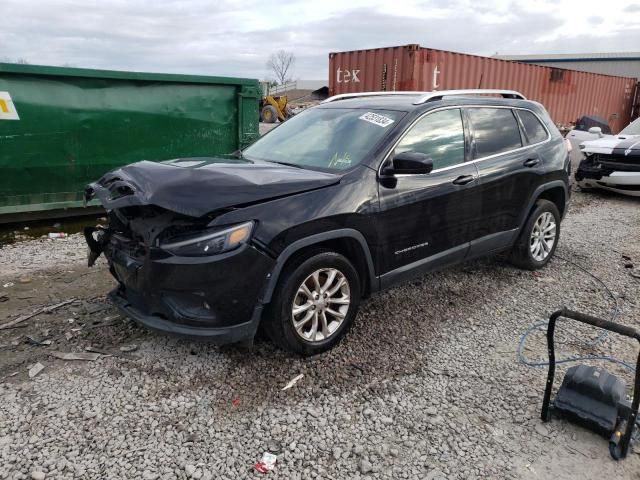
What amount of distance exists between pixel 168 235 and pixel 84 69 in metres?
4.35

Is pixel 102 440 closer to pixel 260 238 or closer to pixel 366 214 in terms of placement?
pixel 260 238

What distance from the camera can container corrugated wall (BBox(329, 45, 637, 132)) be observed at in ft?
39.3

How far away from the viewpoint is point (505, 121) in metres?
4.51

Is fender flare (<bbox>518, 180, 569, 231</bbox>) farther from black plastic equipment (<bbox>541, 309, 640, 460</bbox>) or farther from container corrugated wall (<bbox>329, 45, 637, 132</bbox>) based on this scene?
container corrugated wall (<bbox>329, 45, 637, 132</bbox>)

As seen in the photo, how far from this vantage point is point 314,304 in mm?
3211

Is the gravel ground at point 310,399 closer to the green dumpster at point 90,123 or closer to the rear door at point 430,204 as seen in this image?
the rear door at point 430,204

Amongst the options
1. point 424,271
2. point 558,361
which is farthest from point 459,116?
point 558,361

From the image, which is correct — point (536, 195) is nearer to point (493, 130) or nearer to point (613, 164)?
point (493, 130)

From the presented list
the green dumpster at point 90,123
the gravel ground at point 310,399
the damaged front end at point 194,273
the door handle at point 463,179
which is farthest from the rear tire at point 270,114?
the damaged front end at point 194,273

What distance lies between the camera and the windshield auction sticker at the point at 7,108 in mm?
5741

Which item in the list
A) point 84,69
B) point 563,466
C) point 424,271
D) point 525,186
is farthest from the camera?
point 84,69

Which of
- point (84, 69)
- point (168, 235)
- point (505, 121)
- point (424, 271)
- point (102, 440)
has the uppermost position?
point (84, 69)

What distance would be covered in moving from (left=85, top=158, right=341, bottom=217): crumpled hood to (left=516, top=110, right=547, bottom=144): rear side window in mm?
2408

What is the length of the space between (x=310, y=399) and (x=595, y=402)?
155cm
